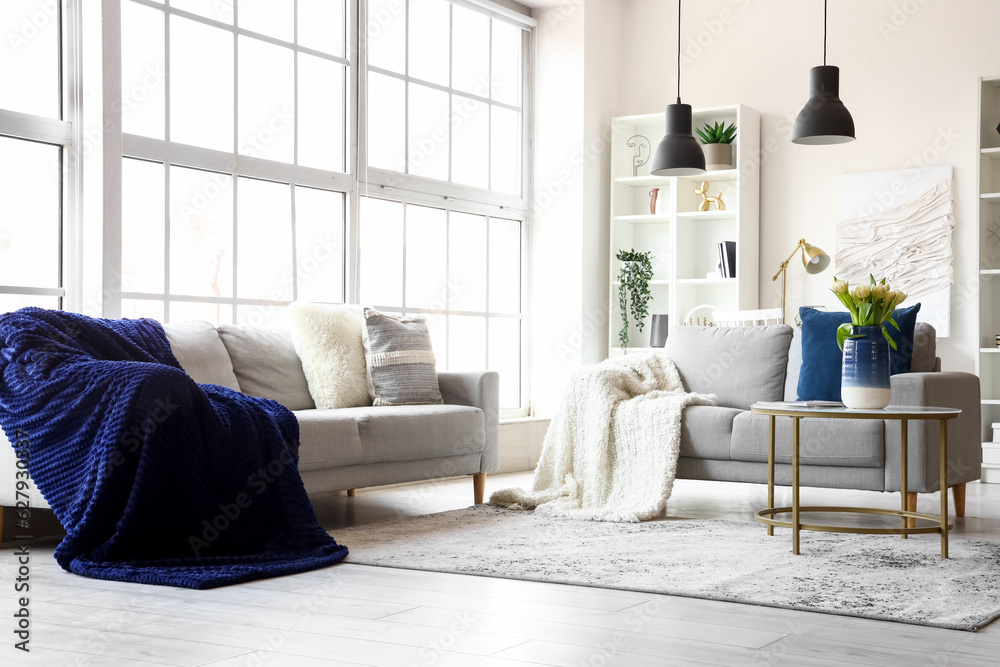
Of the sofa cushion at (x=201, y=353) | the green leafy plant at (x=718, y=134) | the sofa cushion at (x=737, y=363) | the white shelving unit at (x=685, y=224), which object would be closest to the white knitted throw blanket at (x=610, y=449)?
the sofa cushion at (x=737, y=363)

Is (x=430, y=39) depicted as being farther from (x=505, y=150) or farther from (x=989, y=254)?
(x=989, y=254)

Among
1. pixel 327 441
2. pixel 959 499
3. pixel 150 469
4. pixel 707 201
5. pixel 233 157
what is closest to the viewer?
pixel 150 469

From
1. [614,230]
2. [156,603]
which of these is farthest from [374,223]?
[156,603]

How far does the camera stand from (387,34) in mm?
5930

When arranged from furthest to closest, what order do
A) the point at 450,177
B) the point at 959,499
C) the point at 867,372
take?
the point at 450,177
the point at 959,499
the point at 867,372

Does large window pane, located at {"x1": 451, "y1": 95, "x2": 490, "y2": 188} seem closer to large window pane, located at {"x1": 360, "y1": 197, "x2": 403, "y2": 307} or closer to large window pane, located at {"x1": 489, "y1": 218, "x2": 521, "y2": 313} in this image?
large window pane, located at {"x1": 489, "y1": 218, "x2": 521, "y2": 313}

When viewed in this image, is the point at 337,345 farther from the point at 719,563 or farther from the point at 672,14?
the point at 672,14

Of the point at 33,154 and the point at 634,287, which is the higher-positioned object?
the point at 33,154

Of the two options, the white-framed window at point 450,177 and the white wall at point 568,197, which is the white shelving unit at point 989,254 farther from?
the white-framed window at point 450,177

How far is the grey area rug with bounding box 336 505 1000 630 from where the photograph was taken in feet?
8.96

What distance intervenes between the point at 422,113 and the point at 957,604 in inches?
169

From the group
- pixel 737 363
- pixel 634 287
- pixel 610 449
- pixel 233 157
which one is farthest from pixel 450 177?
pixel 610 449

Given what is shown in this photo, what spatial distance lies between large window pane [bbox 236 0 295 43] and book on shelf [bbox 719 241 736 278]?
111 inches

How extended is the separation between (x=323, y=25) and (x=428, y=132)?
953 millimetres
